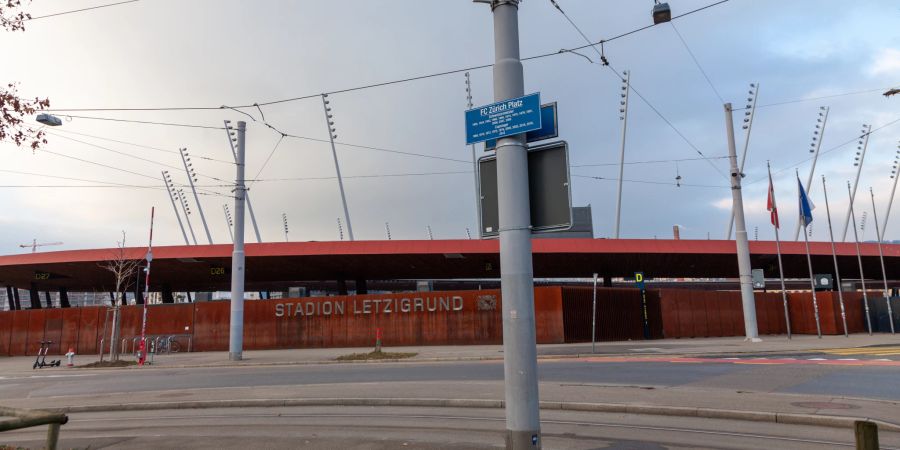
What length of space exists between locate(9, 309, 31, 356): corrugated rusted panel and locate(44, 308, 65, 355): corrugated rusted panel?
1448mm

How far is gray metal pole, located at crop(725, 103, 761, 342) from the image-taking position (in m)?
25.0

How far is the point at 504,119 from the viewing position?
16.4ft

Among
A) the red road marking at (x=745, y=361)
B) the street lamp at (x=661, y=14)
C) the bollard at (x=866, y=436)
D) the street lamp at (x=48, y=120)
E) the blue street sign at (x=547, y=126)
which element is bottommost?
the red road marking at (x=745, y=361)

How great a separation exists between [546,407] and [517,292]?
256 inches

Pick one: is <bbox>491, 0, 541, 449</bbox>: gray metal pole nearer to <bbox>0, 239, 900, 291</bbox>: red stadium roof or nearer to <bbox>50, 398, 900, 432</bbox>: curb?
<bbox>50, 398, 900, 432</bbox>: curb

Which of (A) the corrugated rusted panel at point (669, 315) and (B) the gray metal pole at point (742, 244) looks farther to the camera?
(A) the corrugated rusted panel at point (669, 315)

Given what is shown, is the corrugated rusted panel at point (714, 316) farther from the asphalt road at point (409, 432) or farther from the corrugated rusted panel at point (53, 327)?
the corrugated rusted panel at point (53, 327)

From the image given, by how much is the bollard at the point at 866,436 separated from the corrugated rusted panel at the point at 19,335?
42293 millimetres

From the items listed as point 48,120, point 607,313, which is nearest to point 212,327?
point 48,120

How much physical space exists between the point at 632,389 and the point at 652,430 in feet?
11.9

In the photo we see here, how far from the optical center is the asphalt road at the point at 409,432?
7738mm

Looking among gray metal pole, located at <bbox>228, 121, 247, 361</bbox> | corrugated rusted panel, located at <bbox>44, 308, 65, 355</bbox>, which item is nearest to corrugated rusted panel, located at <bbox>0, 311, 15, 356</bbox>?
corrugated rusted panel, located at <bbox>44, 308, 65, 355</bbox>

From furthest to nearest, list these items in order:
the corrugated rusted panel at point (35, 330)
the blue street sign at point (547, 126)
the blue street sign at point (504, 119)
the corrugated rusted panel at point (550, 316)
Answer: the corrugated rusted panel at point (35, 330)
the corrugated rusted panel at point (550, 316)
the blue street sign at point (547, 126)
the blue street sign at point (504, 119)

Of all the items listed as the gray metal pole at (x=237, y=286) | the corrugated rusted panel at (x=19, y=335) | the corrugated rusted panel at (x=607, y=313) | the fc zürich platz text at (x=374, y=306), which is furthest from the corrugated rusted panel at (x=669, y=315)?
the corrugated rusted panel at (x=19, y=335)
